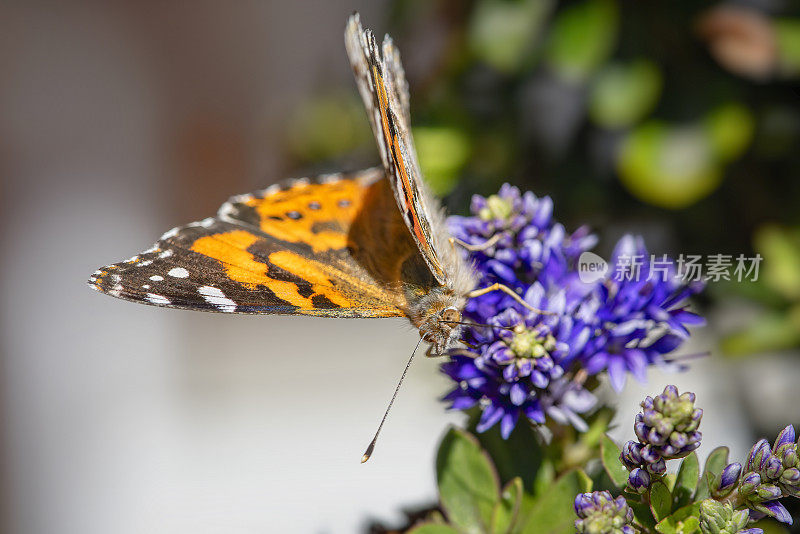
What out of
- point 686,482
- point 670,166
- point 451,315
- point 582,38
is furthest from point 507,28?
point 686,482

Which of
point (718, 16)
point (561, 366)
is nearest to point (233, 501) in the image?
point (561, 366)

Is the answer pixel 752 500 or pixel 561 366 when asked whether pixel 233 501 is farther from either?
pixel 752 500

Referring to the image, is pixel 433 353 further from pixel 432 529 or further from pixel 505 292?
pixel 432 529

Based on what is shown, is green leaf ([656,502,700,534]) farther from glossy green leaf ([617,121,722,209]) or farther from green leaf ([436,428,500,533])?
glossy green leaf ([617,121,722,209])

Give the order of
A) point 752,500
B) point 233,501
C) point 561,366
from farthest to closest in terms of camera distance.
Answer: point 233,501
point 561,366
point 752,500

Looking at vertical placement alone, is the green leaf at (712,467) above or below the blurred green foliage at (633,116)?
below

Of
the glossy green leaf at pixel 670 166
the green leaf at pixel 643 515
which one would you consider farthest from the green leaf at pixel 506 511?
the glossy green leaf at pixel 670 166

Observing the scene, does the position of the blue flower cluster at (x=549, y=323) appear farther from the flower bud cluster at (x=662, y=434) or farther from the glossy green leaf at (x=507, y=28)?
the glossy green leaf at (x=507, y=28)
